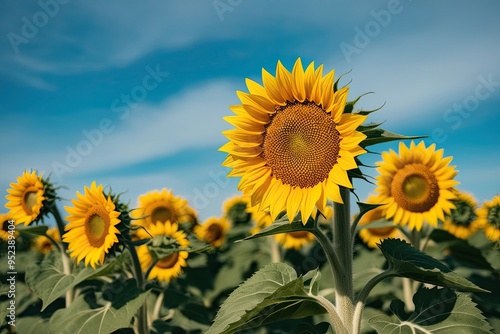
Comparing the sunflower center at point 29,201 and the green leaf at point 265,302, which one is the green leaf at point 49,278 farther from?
the green leaf at point 265,302

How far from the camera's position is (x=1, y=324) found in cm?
463

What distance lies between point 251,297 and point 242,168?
637mm

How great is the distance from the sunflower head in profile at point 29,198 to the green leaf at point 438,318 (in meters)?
3.41

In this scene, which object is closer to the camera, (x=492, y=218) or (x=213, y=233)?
(x=492, y=218)

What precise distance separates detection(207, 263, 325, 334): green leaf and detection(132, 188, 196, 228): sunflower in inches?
129

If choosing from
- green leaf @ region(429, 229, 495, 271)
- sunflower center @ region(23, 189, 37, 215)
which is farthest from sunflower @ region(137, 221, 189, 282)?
green leaf @ region(429, 229, 495, 271)

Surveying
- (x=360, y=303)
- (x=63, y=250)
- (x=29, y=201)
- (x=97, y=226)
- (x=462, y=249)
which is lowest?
(x=360, y=303)

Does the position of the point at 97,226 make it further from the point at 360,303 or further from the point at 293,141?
the point at 360,303

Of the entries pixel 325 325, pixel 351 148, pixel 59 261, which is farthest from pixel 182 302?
Result: pixel 351 148

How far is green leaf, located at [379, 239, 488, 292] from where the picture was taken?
86.5 inches

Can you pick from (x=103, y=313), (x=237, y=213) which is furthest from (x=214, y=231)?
(x=103, y=313)

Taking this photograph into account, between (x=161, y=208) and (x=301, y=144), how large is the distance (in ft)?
12.5

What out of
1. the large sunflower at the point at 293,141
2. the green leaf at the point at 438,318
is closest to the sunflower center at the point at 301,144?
the large sunflower at the point at 293,141

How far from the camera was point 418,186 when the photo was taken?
4625 millimetres
